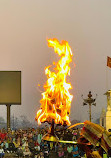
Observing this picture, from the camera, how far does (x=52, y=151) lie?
43.1ft

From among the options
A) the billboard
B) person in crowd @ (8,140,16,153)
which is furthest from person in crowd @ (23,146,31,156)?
the billboard

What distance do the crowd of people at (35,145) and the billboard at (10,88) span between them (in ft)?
4.97

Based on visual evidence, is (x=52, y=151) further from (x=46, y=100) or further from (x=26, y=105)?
(x=46, y=100)

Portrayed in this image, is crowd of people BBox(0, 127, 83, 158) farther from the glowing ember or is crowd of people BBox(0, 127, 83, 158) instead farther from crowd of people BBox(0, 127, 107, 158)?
the glowing ember

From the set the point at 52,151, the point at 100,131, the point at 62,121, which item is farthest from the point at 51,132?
the point at 52,151

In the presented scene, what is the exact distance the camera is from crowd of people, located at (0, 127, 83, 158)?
13141 mm

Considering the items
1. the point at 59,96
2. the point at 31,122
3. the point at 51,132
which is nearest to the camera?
the point at 51,132

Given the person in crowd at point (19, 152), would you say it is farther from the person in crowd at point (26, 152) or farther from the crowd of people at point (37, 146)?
the person in crowd at point (26, 152)

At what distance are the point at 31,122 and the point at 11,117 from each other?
997mm

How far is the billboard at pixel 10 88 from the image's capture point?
13.6 metres

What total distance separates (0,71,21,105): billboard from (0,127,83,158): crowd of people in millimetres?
1515

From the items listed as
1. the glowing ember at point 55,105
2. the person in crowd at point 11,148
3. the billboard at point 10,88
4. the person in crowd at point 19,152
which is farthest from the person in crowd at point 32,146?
the glowing ember at point 55,105

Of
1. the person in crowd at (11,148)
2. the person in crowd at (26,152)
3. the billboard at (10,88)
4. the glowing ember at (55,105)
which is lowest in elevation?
the person in crowd at (26,152)

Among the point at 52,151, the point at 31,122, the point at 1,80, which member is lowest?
the point at 52,151
